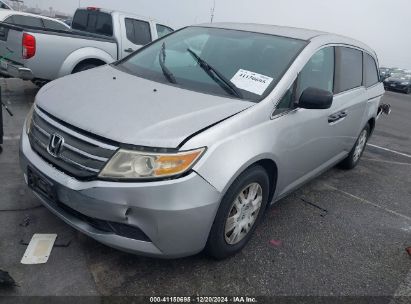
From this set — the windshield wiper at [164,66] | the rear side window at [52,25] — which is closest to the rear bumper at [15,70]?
the windshield wiper at [164,66]

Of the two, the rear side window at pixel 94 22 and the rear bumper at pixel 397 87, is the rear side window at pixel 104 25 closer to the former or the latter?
the rear side window at pixel 94 22

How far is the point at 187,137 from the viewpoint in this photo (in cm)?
225

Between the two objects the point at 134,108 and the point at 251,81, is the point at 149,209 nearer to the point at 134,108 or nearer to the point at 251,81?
the point at 134,108

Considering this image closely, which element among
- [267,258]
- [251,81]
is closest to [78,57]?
[251,81]

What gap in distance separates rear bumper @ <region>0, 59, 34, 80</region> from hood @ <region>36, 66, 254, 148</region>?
334cm

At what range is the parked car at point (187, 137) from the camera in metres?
2.19

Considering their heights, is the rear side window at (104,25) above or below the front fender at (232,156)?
below

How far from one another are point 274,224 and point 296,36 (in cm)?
175

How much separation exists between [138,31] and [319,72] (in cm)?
552

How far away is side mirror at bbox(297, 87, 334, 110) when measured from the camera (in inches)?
114

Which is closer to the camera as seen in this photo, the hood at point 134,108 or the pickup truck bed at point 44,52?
the hood at point 134,108

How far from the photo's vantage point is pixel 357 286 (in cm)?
278

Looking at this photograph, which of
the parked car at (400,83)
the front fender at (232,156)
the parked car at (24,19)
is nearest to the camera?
the front fender at (232,156)

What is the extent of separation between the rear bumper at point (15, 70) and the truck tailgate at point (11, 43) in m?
0.11
